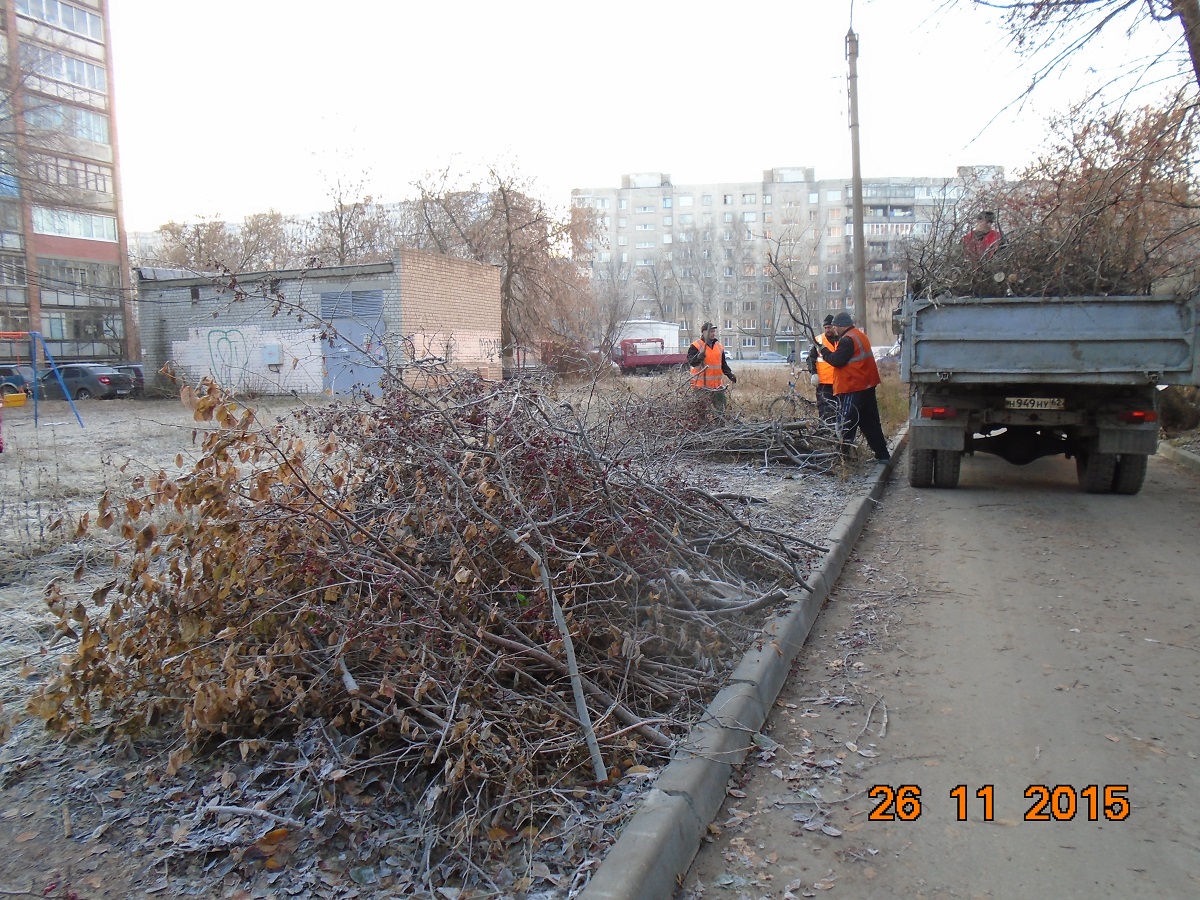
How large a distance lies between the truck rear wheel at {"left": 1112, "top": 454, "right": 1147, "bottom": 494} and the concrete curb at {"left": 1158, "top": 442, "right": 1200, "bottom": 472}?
2.97 m

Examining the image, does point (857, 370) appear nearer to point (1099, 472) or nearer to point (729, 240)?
point (1099, 472)

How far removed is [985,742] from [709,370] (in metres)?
9.19

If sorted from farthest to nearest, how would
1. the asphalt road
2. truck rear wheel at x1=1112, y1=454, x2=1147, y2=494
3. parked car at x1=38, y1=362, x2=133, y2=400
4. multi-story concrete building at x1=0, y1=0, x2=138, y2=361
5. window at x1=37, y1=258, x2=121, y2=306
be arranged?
1. window at x1=37, y1=258, x2=121, y2=306
2. multi-story concrete building at x1=0, y1=0, x2=138, y2=361
3. parked car at x1=38, y1=362, x2=133, y2=400
4. truck rear wheel at x1=1112, y1=454, x2=1147, y2=494
5. the asphalt road

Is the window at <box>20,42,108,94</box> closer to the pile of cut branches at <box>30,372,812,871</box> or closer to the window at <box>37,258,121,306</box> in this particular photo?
the window at <box>37,258,121,306</box>

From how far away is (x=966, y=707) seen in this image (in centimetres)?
396

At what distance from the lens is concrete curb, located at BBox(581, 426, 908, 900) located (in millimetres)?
2504

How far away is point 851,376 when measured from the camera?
10.2 metres

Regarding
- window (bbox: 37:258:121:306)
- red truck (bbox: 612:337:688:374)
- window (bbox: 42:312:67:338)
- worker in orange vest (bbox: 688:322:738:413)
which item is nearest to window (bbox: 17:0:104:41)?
window (bbox: 37:258:121:306)

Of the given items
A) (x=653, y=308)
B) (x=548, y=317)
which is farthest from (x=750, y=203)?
(x=548, y=317)

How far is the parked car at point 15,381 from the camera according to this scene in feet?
71.6

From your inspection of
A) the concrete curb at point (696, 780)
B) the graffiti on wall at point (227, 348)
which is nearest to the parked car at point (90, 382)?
the graffiti on wall at point (227, 348)

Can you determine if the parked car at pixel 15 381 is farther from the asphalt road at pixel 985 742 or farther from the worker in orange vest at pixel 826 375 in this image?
the asphalt road at pixel 985 742

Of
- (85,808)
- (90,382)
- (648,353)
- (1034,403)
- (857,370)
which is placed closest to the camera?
(85,808)
